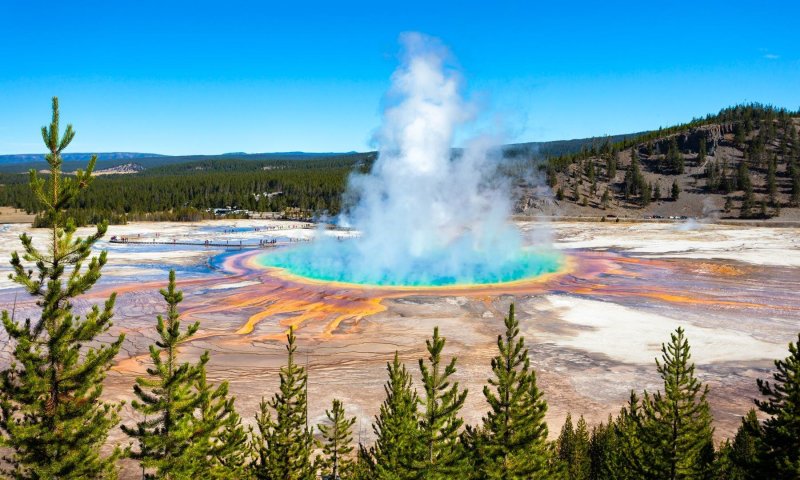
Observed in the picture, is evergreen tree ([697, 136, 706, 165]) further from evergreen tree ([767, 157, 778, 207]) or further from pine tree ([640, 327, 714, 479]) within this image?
pine tree ([640, 327, 714, 479])

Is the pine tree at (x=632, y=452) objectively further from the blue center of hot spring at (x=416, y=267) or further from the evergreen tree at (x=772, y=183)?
the evergreen tree at (x=772, y=183)

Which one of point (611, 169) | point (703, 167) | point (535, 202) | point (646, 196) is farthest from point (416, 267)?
point (703, 167)

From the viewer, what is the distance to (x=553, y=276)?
138 ft

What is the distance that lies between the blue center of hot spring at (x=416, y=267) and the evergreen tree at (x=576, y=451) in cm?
2237

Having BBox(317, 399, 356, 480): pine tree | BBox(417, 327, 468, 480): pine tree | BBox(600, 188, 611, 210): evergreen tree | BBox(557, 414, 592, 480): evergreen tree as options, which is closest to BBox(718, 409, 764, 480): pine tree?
BBox(557, 414, 592, 480): evergreen tree

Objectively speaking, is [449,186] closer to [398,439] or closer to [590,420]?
[590,420]

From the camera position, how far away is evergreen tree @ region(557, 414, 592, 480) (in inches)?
560

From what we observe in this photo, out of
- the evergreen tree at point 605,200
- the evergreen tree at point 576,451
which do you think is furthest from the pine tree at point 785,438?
the evergreen tree at point 605,200

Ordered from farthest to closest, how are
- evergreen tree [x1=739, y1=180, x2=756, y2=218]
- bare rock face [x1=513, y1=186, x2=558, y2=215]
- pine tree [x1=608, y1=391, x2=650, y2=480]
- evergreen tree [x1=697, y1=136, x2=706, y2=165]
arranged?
evergreen tree [x1=697, y1=136, x2=706, y2=165] < bare rock face [x1=513, y1=186, x2=558, y2=215] < evergreen tree [x1=739, y1=180, x2=756, y2=218] < pine tree [x1=608, y1=391, x2=650, y2=480]

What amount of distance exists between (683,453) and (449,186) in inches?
1815

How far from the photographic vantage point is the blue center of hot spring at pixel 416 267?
39.9 m

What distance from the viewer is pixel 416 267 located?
4466 centimetres

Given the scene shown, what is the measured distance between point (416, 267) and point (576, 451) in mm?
30394

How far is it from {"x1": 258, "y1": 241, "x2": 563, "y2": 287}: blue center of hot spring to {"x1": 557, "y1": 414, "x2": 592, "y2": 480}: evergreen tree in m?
22.4
